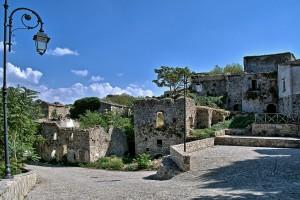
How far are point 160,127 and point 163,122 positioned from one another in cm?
59

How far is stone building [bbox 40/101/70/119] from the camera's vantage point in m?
50.9

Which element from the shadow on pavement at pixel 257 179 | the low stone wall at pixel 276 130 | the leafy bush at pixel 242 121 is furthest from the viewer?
the leafy bush at pixel 242 121

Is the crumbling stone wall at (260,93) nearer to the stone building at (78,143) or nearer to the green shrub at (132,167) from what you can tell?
the stone building at (78,143)

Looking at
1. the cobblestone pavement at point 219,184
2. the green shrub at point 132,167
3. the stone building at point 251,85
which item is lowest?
the green shrub at point 132,167

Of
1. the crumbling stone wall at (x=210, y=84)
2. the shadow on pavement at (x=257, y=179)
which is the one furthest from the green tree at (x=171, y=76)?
the shadow on pavement at (x=257, y=179)

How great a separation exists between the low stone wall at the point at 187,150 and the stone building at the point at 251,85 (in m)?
9.47

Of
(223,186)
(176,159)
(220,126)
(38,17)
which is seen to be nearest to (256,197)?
(223,186)

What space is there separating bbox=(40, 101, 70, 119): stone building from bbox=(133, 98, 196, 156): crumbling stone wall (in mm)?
17808

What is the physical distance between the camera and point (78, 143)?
34.2 meters

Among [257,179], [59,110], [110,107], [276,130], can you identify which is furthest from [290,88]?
[59,110]

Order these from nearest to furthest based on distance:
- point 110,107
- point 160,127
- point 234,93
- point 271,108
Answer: point 160,127 < point 271,108 < point 234,93 < point 110,107

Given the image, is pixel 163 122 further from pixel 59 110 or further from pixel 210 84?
pixel 59 110

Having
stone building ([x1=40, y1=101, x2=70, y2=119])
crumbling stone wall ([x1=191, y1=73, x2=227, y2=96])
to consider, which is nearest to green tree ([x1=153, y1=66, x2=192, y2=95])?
crumbling stone wall ([x1=191, y1=73, x2=227, y2=96])

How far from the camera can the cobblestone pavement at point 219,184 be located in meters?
11.5
